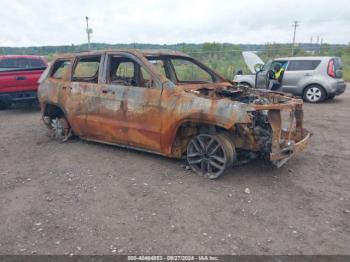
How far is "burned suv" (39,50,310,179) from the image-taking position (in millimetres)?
4345

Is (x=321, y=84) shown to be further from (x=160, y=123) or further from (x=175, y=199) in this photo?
(x=175, y=199)

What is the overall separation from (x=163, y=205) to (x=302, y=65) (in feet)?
29.8

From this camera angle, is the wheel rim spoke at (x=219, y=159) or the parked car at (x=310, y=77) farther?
the parked car at (x=310, y=77)

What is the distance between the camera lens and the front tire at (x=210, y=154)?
4.43 m

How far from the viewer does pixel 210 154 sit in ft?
14.9

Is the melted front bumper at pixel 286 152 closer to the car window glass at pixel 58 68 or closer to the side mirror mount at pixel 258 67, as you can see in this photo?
the car window glass at pixel 58 68

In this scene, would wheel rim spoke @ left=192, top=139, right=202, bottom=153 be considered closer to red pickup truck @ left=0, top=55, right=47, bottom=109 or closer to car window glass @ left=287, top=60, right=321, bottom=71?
red pickup truck @ left=0, top=55, right=47, bottom=109

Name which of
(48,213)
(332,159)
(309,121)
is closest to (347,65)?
(309,121)

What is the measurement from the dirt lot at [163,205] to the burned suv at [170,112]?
0.36 meters

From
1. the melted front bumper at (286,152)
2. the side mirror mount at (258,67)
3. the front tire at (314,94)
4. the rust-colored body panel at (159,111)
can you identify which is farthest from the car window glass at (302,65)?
the melted front bumper at (286,152)

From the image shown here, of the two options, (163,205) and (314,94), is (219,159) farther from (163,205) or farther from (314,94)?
(314,94)

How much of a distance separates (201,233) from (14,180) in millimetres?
2862

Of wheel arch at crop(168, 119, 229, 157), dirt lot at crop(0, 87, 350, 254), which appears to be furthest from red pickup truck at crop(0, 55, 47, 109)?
wheel arch at crop(168, 119, 229, 157)

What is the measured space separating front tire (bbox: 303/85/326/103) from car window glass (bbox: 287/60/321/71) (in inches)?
26.7
